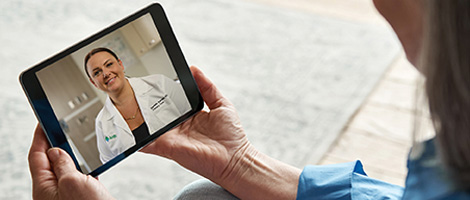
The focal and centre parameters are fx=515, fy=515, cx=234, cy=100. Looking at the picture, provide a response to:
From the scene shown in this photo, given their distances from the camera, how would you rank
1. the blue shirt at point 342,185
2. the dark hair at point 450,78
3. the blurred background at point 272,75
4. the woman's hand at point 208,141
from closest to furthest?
the dark hair at point 450,78, the blue shirt at point 342,185, the woman's hand at point 208,141, the blurred background at point 272,75

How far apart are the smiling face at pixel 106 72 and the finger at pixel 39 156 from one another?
11 centimetres

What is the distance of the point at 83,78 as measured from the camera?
80 centimetres

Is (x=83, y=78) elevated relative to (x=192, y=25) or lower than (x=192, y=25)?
elevated

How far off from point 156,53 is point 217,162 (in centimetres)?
21

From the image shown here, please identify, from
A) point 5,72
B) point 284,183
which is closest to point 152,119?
point 284,183

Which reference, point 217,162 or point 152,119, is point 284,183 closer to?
point 217,162

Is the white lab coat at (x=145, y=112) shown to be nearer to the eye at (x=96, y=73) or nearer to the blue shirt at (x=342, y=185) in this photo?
the eye at (x=96, y=73)

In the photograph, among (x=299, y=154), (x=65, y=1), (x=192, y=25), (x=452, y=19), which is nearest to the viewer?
(x=452, y=19)

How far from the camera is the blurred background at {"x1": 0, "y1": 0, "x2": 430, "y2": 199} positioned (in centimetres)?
138

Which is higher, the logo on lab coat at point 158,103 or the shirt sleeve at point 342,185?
the logo on lab coat at point 158,103

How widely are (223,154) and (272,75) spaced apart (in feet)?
2.82

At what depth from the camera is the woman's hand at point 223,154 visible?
0.81 meters

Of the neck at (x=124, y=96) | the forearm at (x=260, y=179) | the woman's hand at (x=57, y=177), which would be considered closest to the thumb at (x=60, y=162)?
the woman's hand at (x=57, y=177)

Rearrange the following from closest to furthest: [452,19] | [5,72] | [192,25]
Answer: [452,19]
[5,72]
[192,25]
